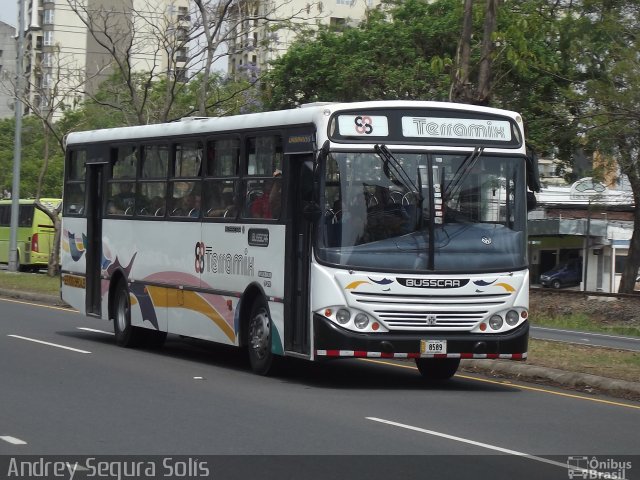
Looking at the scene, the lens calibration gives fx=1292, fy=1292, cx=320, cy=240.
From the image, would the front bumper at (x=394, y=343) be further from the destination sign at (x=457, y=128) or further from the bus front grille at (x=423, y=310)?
the destination sign at (x=457, y=128)

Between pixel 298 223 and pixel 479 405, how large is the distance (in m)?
3.11

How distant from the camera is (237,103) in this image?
3550cm

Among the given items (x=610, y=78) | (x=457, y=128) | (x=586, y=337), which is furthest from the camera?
(x=610, y=78)

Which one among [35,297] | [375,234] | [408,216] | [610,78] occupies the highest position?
[610,78]

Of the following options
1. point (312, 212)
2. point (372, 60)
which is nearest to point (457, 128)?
point (312, 212)

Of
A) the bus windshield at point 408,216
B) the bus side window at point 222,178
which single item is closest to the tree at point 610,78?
the bus side window at point 222,178

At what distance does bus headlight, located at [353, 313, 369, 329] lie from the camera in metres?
13.8

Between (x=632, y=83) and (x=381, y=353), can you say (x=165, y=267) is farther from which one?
(x=632, y=83)

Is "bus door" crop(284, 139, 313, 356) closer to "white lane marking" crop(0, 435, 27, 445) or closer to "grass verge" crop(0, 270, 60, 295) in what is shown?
"white lane marking" crop(0, 435, 27, 445)

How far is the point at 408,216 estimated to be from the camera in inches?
551

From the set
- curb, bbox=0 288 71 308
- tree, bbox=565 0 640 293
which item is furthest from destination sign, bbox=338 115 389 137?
curb, bbox=0 288 71 308

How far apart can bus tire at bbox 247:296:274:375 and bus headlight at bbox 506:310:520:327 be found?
8.97ft

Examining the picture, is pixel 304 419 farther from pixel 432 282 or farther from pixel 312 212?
pixel 312 212

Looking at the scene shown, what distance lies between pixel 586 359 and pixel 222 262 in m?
4.96
